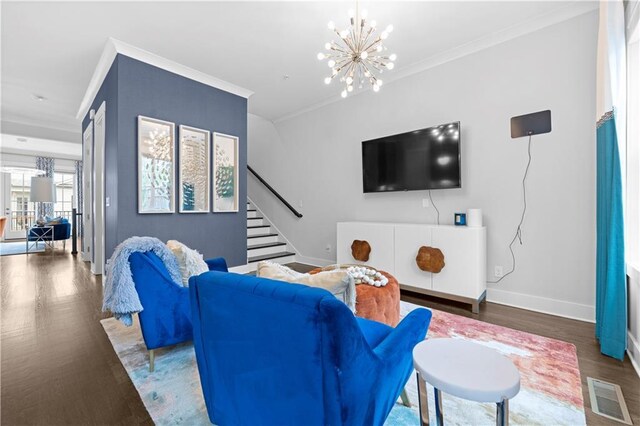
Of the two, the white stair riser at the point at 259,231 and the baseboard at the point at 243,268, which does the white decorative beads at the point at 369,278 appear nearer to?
the baseboard at the point at 243,268

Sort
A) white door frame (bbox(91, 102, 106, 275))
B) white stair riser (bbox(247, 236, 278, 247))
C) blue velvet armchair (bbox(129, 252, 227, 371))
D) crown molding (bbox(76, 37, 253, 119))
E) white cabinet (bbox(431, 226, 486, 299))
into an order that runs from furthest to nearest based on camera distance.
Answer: white stair riser (bbox(247, 236, 278, 247))
white door frame (bbox(91, 102, 106, 275))
crown molding (bbox(76, 37, 253, 119))
white cabinet (bbox(431, 226, 486, 299))
blue velvet armchair (bbox(129, 252, 227, 371))

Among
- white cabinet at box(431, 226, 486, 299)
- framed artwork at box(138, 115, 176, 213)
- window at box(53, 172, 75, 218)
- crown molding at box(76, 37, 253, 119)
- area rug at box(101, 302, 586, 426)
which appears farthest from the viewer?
window at box(53, 172, 75, 218)

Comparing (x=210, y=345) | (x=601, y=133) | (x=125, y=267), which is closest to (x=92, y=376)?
(x=125, y=267)

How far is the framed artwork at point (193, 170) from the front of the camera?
3664mm

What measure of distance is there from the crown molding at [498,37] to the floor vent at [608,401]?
306 centimetres

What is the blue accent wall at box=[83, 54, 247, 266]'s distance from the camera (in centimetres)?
321

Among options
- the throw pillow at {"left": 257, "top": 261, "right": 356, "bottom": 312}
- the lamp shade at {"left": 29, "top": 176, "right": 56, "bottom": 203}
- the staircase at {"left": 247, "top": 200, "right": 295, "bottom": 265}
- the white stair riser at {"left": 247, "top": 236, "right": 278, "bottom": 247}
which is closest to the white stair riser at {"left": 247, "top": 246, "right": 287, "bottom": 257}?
the staircase at {"left": 247, "top": 200, "right": 295, "bottom": 265}

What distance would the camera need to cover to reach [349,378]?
2.62ft

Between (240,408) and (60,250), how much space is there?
8.44m

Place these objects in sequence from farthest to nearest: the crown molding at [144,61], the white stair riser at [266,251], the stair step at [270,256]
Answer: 1. the white stair riser at [266,251]
2. the stair step at [270,256]
3. the crown molding at [144,61]

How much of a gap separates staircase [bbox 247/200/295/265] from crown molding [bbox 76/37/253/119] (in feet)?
8.08

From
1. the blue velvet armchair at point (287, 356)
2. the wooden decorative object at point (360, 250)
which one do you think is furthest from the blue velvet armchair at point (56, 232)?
the blue velvet armchair at point (287, 356)

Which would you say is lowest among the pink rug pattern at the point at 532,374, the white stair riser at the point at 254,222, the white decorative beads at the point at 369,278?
the pink rug pattern at the point at 532,374

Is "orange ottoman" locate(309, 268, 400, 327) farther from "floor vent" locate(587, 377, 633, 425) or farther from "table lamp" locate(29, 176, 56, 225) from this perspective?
"table lamp" locate(29, 176, 56, 225)
